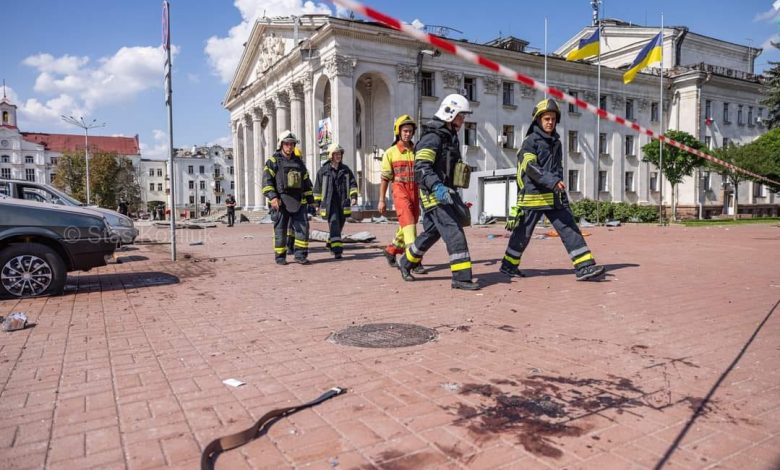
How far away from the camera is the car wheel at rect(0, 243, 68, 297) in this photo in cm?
609

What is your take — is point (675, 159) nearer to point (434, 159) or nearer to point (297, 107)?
point (297, 107)

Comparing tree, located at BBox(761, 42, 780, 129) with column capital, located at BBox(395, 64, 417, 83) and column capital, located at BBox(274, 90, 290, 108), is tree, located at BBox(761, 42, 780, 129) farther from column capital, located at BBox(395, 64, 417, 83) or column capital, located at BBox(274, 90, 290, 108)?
column capital, located at BBox(274, 90, 290, 108)

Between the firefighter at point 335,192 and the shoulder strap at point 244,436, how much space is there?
24.3ft

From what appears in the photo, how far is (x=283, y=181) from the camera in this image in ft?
29.8

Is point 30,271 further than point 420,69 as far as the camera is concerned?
No

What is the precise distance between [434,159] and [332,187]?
13.5 ft

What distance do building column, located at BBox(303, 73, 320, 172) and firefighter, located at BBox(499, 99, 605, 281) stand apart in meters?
29.9

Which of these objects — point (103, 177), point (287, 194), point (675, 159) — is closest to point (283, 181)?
point (287, 194)

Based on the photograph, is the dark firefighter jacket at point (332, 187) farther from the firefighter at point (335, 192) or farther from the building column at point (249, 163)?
the building column at point (249, 163)

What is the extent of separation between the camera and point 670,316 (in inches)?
188

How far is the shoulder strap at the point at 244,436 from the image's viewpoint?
7.23 feet

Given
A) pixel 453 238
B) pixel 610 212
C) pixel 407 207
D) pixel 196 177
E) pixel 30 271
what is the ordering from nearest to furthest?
1. pixel 30 271
2. pixel 453 238
3. pixel 407 207
4. pixel 610 212
5. pixel 196 177

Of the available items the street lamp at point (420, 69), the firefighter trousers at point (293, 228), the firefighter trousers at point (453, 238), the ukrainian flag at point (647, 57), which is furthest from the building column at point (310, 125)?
the firefighter trousers at point (453, 238)

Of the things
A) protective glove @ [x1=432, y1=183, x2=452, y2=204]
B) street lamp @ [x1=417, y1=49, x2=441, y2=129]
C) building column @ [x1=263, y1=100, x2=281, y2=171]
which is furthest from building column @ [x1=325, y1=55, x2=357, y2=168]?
protective glove @ [x1=432, y1=183, x2=452, y2=204]
